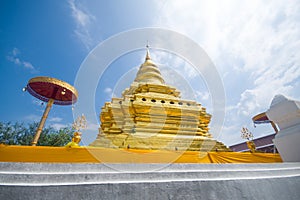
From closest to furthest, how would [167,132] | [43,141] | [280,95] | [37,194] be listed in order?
[37,194] < [280,95] < [167,132] < [43,141]

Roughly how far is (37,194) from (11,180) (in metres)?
0.34

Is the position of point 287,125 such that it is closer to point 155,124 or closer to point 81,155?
point 81,155

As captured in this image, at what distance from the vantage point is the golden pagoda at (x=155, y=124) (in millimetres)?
6227

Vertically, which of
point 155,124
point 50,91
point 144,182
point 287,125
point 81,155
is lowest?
point 144,182

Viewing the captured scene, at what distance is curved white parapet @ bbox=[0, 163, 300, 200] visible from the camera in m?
1.58

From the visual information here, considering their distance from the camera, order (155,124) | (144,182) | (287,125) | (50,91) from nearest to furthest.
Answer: (144,182)
(287,125)
(155,124)
(50,91)

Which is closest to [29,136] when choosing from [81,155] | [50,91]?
[50,91]

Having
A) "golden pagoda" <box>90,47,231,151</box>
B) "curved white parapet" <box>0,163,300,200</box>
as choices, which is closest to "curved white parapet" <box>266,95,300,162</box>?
"curved white parapet" <box>0,163,300,200</box>

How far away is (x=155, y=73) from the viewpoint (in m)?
10.9

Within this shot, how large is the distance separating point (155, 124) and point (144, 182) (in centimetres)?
550

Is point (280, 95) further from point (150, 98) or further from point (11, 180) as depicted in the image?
point (150, 98)

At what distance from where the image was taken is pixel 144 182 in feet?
5.78

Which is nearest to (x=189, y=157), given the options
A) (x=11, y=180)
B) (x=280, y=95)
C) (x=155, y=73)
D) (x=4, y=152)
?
(x=280, y=95)

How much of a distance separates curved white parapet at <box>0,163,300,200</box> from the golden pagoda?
12.6 ft
